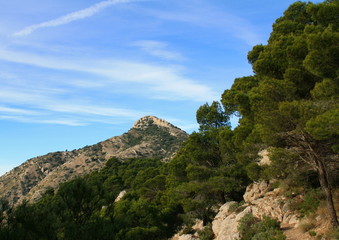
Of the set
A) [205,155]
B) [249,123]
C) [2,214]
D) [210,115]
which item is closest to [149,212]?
[205,155]

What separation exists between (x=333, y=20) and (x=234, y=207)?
695 inches

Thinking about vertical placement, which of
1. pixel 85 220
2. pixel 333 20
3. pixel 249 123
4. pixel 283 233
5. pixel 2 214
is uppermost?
pixel 333 20

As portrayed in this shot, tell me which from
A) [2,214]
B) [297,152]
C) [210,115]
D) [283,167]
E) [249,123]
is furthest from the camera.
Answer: [210,115]

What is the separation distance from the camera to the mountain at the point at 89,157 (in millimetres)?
119500

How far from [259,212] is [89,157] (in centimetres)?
12730

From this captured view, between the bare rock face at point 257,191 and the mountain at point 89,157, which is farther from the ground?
the mountain at point 89,157

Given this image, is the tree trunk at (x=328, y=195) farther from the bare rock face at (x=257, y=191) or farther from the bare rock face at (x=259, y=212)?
the bare rock face at (x=257, y=191)

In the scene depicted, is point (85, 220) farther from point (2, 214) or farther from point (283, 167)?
point (283, 167)

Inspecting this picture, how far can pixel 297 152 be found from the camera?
17.4 m

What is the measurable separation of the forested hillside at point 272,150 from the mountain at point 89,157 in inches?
3146

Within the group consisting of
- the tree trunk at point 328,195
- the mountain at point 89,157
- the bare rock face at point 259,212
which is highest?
the mountain at point 89,157

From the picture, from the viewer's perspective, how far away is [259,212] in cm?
2175

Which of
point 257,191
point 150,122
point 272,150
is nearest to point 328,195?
point 272,150

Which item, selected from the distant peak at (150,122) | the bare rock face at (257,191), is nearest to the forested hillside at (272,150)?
the bare rock face at (257,191)
